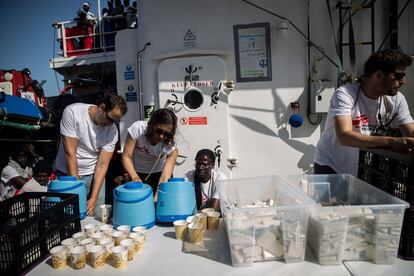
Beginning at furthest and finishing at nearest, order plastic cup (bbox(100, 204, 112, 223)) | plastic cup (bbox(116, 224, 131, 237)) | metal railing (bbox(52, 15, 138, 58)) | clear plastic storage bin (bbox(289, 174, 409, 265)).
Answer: metal railing (bbox(52, 15, 138, 58)) → plastic cup (bbox(100, 204, 112, 223)) → plastic cup (bbox(116, 224, 131, 237)) → clear plastic storage bin (bbox(289, 174, 409, 265))

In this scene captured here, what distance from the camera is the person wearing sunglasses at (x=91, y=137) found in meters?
1.99

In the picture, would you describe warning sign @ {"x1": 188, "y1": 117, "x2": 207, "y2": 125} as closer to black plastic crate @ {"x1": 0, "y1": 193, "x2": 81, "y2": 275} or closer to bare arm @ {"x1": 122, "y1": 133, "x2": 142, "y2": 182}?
bare arm @ {"x1": 122, "y1": 133, "x2": 142, "y2": 182}

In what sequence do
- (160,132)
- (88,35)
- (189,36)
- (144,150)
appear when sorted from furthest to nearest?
(88,35), (189,36), (144,150), (160,132)

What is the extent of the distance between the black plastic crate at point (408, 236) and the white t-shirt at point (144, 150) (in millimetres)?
Answer: 1399

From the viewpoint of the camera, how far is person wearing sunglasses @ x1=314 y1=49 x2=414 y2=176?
4.57ft

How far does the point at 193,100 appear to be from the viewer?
3266 millimetres

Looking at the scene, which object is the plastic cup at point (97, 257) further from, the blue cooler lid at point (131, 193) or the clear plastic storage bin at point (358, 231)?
the clear plastic storage bin at point (358, 231)

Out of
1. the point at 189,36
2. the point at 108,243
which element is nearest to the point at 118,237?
the point at 108,243

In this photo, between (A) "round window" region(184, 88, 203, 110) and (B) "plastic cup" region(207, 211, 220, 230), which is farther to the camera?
(A) "round window" region(184, 88, 203, 110)

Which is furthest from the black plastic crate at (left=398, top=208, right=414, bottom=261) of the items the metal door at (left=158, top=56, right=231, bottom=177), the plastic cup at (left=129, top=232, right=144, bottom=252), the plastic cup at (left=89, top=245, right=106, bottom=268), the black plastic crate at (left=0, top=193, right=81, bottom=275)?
the metal door at (left=158, top=56, right=231, bottom=177)

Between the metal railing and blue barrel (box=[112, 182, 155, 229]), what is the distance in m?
4.75

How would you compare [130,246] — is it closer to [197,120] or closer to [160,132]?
[160,132]

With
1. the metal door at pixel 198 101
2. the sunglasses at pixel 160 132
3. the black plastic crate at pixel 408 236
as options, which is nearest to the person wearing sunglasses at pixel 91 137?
the sunglasses at pixel 160 132

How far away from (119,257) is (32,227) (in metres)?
0.35
